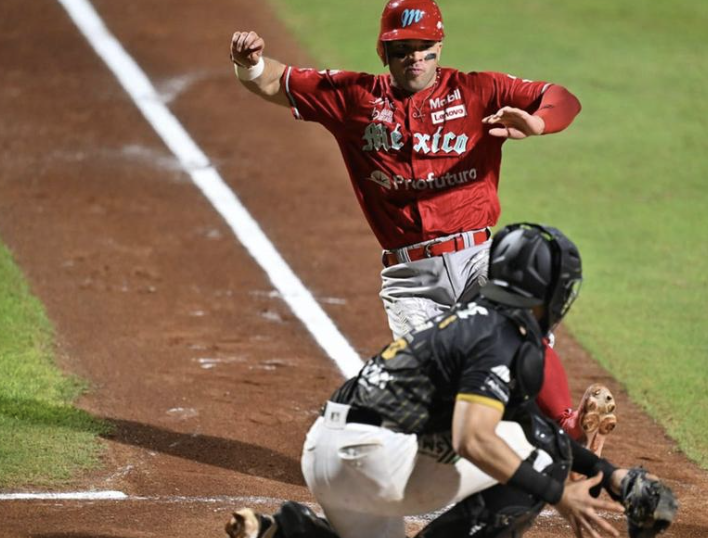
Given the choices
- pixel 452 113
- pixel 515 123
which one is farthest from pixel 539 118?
pixel 452 113

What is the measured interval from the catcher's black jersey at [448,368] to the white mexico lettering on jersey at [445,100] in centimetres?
186

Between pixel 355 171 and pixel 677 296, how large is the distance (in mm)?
4189

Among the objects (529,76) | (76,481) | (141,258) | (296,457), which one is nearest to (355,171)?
(296,457)

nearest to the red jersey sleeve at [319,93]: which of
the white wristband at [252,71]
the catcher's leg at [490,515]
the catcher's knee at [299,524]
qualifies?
the white wristband at [252,71]

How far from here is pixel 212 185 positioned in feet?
38.5

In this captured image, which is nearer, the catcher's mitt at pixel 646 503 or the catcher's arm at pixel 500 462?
the catcher's arm at pixel 500 462

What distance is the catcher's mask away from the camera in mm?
4848

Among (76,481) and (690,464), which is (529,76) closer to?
(690,464)

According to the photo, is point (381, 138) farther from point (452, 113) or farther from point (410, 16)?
point (410, 16)

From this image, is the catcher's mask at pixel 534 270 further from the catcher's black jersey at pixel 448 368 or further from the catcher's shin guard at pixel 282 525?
the catcher's shin guard at pixel 282 525

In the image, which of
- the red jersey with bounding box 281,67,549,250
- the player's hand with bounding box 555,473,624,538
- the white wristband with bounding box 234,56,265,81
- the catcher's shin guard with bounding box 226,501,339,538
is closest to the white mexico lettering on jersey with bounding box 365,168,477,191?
the red jersey with bounding box 281,67,549,250

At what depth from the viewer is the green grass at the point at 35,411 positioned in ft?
21.9

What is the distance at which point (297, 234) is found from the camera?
10.8 metres

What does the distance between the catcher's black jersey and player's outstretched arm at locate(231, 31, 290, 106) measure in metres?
2.26
